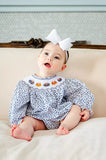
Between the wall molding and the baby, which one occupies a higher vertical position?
the wall molding

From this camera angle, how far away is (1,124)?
4.00 ft

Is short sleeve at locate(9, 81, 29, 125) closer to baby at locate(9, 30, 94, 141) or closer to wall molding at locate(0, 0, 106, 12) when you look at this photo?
baby at locate(9, 30, 94, 141)

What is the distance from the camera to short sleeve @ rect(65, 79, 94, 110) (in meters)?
1.27

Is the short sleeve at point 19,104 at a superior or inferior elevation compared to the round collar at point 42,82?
inferior

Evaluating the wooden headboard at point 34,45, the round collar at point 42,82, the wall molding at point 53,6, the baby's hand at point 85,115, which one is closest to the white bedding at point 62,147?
the baby's hand at point 85,115

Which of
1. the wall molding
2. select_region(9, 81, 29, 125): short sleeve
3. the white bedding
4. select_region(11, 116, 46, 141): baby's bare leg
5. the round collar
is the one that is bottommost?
select_region(11, 116, 46, 141): baby's bare leg

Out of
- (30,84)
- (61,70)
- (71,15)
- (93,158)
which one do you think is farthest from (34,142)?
(71,15)

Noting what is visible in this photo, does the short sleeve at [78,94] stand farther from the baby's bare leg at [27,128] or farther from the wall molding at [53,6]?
the wall molding at [53,6]

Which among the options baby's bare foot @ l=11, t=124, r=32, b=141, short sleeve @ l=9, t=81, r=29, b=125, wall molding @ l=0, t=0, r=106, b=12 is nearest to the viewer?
baby's bare foot @ l=11, t=124, r=32, b=141

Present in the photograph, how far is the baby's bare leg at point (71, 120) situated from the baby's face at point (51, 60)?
0.25 metres

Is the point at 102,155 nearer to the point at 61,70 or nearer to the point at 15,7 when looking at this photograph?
the point at 61,70

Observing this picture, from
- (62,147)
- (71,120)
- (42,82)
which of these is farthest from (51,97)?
(62,147)

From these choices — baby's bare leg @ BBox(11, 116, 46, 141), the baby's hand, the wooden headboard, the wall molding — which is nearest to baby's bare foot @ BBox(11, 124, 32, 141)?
baby's bare leg @ BBox(11, 116, 46, 141)

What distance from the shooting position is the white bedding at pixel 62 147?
2.48 feet
